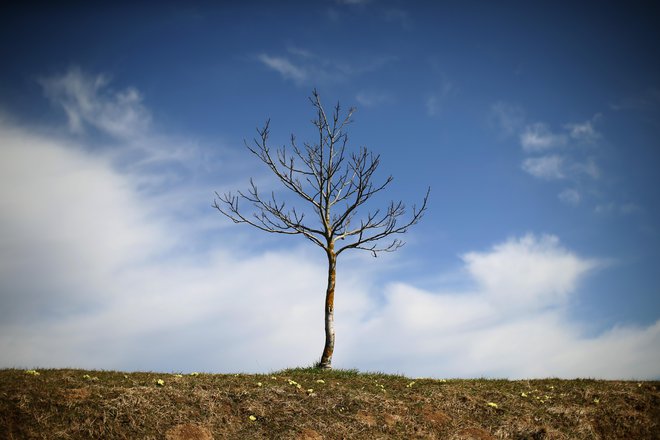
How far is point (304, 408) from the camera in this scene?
11.9 meters

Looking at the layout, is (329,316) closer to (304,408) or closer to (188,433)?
(304,408)

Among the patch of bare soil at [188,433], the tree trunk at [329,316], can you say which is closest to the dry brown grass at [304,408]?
the patch of bare soil at [188,433]

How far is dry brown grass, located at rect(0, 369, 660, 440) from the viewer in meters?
10.1

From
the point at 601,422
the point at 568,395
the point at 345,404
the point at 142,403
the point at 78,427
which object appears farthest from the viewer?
the point at 568,395

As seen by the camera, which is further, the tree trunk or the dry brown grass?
the tree trunk

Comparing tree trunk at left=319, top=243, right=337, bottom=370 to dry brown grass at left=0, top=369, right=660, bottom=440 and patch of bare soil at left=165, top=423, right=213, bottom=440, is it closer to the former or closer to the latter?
dry brown grass at left=0, top=369, right=660, bottom=440

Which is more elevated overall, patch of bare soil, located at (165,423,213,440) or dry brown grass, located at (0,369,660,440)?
dry brown grass, located at (0,369,660,440)

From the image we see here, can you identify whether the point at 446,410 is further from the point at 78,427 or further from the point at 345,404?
the point at 78,427

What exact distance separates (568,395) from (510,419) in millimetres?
3839

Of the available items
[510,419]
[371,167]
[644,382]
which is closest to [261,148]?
[371,167]

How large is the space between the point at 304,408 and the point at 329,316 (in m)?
6.63

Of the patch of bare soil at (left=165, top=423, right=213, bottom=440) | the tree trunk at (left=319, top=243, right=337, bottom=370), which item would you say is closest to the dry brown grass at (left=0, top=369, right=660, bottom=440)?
the patch of bare soil at (left=165, top=423, right=213, bottom=440)

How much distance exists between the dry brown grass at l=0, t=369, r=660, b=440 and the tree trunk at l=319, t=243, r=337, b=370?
1816 millimetres

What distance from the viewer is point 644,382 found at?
672 inches
